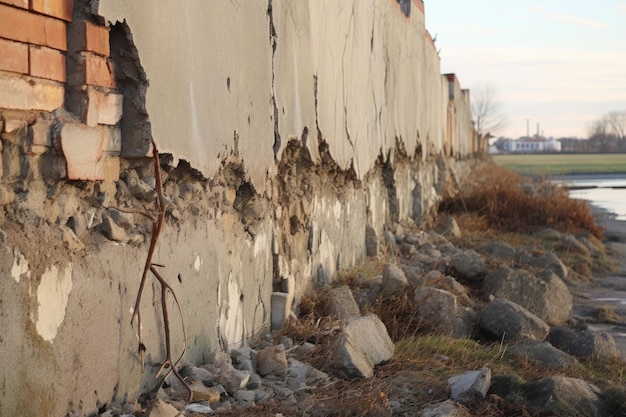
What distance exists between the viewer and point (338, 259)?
228 inches

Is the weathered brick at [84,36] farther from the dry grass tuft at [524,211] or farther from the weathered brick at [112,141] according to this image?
the dry grass tuft at [524,211]

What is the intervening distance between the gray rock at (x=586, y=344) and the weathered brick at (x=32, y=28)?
2986 mm

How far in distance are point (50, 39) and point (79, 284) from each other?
2.23ft

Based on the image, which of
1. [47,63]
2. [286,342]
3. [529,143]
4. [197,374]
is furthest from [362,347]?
[529,143]

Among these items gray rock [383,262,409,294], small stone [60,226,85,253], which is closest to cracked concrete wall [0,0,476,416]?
small stone [60,226,85,253]

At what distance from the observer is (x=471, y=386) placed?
3.30 meters

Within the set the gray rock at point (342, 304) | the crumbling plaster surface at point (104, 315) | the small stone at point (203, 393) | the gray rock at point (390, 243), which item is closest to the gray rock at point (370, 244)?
the gray rock at point (390, 243)

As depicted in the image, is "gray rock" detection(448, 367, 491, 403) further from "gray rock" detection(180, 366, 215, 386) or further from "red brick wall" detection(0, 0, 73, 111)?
"red brick wall" detection(0, 0, 73, 111)

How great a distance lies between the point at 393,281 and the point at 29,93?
2919 mm

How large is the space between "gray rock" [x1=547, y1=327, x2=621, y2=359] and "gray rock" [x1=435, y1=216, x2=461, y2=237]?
4.49 m

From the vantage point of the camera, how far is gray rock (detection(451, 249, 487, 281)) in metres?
6.40

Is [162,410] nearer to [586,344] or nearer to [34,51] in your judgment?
[34,51]

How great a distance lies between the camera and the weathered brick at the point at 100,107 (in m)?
2.65

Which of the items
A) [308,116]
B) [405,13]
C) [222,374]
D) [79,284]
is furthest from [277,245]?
[405,13]
